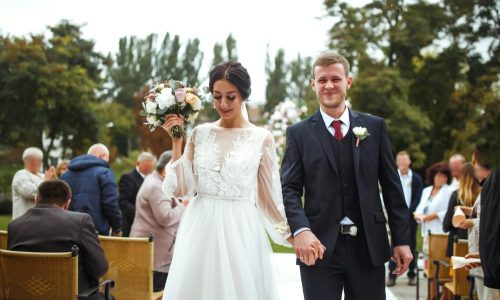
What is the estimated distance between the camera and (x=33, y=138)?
68.6 ft

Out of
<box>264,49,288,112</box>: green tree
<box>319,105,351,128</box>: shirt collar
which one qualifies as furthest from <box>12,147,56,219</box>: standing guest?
<box>264,49,288,112</box>: green tree

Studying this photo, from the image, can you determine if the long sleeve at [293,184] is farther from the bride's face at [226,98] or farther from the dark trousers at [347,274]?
the bride's face at [226,98]

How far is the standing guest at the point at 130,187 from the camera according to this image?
10.3 m

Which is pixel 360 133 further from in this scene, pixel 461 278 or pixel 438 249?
pixel 438 249

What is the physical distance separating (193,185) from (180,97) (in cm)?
64

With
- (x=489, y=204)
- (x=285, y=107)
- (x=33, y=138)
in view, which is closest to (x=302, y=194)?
(x=489, y=204)

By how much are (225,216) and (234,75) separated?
942mm

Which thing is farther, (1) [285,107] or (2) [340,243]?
(1) [285,107]

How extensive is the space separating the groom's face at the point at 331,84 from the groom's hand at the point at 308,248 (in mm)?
839

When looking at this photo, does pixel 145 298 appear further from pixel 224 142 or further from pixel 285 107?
pixel 285 107

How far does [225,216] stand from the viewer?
4.37 m

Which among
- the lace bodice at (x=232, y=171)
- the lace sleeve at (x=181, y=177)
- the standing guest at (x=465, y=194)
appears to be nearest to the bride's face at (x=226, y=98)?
the lace bodice at (x=232, y=171)

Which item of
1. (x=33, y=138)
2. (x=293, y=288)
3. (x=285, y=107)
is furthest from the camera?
(x=33, y=138)

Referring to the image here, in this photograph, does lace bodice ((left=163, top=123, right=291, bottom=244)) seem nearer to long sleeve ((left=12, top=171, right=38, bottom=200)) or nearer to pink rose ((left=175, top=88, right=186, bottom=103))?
pink rose ((left=175, top=88, right=186, bottom=103))
